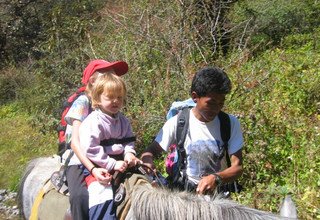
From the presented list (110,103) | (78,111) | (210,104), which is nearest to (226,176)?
(210,104)

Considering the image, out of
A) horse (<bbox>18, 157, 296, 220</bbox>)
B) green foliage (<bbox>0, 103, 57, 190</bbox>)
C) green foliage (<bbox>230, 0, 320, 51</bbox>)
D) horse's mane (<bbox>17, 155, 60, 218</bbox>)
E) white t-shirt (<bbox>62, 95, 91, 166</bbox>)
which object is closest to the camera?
horse (<bbox>18, 157, 296, 220</bbox>)

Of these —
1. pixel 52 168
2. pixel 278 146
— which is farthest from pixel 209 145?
pixel 278 146

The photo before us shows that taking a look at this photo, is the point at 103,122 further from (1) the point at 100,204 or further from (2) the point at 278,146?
(2) the point at 278,146

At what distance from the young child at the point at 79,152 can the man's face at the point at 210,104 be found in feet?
2.33

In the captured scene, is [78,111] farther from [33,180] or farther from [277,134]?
[277,134]

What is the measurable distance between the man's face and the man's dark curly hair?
0.03 m

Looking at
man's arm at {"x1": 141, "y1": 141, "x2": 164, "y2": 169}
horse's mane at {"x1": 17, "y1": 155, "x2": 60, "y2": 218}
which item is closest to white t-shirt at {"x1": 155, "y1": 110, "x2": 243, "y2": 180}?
man's arm at {"x1": 141, "y1": 141, "x2": 164, "y2": 169}

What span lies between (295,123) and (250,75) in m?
0.85

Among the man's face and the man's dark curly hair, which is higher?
the man's dark curly hair

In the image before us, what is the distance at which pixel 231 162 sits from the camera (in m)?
3.36

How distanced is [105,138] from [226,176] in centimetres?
Answer: 82

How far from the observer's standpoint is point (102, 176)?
315cm

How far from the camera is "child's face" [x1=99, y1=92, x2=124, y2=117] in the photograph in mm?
3326

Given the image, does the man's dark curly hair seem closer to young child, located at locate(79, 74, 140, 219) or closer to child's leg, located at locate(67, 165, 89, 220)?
young child, located at locate(79, 74, 140, 219)
